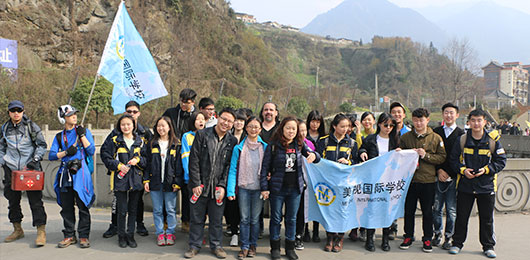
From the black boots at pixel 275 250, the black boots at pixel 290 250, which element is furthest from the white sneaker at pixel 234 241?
the black boots at pixel 290 250

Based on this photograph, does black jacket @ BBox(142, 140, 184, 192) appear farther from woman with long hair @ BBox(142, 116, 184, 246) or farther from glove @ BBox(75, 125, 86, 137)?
glove @ BBox(75, 125, 86, 137)

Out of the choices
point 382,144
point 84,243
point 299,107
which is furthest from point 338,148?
point 299,107

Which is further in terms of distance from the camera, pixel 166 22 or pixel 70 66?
pixel 166 22

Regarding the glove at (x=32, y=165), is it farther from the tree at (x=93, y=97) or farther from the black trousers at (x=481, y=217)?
the tree at (x=93, y=97)

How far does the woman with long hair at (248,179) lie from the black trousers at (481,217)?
99.3 inches

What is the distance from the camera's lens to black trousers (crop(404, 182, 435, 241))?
4.71m

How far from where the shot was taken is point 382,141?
5023 millimetres

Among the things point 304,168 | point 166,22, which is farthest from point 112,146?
point 166,22

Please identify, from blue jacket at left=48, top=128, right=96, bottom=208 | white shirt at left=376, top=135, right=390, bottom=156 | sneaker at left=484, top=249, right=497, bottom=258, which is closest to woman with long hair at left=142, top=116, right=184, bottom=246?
blue jacket at left=48, top=128, right=96, bottom=208

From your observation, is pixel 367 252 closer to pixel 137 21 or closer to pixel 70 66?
pixel 70 66

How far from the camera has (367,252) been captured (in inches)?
183

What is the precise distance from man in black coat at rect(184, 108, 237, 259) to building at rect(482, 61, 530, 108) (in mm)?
112950

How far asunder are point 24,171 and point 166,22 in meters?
27.6

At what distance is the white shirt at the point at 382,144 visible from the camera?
4980mm
